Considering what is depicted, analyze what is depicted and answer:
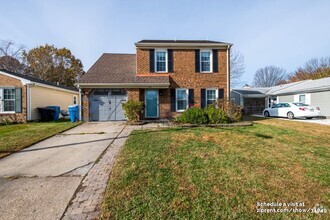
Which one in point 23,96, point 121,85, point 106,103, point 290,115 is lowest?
point 290,115

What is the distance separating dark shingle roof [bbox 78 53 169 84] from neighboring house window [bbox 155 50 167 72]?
0.87 m

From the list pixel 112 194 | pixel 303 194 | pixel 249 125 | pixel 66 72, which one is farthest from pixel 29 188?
pixel 66 72

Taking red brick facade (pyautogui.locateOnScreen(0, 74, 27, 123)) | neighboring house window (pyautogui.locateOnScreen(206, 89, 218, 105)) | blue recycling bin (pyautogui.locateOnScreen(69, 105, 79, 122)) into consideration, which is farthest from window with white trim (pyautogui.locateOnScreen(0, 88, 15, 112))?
neighboring house window (pyautogui.locateOnScreen(206, 89, 218, 105))

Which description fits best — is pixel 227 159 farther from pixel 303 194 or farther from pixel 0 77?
pixel 0 77

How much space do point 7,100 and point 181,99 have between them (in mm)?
12575

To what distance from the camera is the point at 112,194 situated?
3074 mm

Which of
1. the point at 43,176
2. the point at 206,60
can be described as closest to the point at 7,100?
the point at 43,176

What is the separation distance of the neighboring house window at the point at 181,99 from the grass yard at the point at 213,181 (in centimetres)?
786

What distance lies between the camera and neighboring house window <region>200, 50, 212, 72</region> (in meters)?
13.9

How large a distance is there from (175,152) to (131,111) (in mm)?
6461

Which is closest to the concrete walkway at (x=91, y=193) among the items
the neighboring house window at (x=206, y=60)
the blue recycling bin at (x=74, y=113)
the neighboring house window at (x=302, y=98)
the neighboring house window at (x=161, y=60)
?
the blue recycling bin at (x=74, y=113)

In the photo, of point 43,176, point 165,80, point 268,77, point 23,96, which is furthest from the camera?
point 268,77

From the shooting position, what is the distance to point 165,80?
12.9 metres

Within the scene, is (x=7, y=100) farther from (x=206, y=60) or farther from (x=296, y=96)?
(x=296, y=96)
